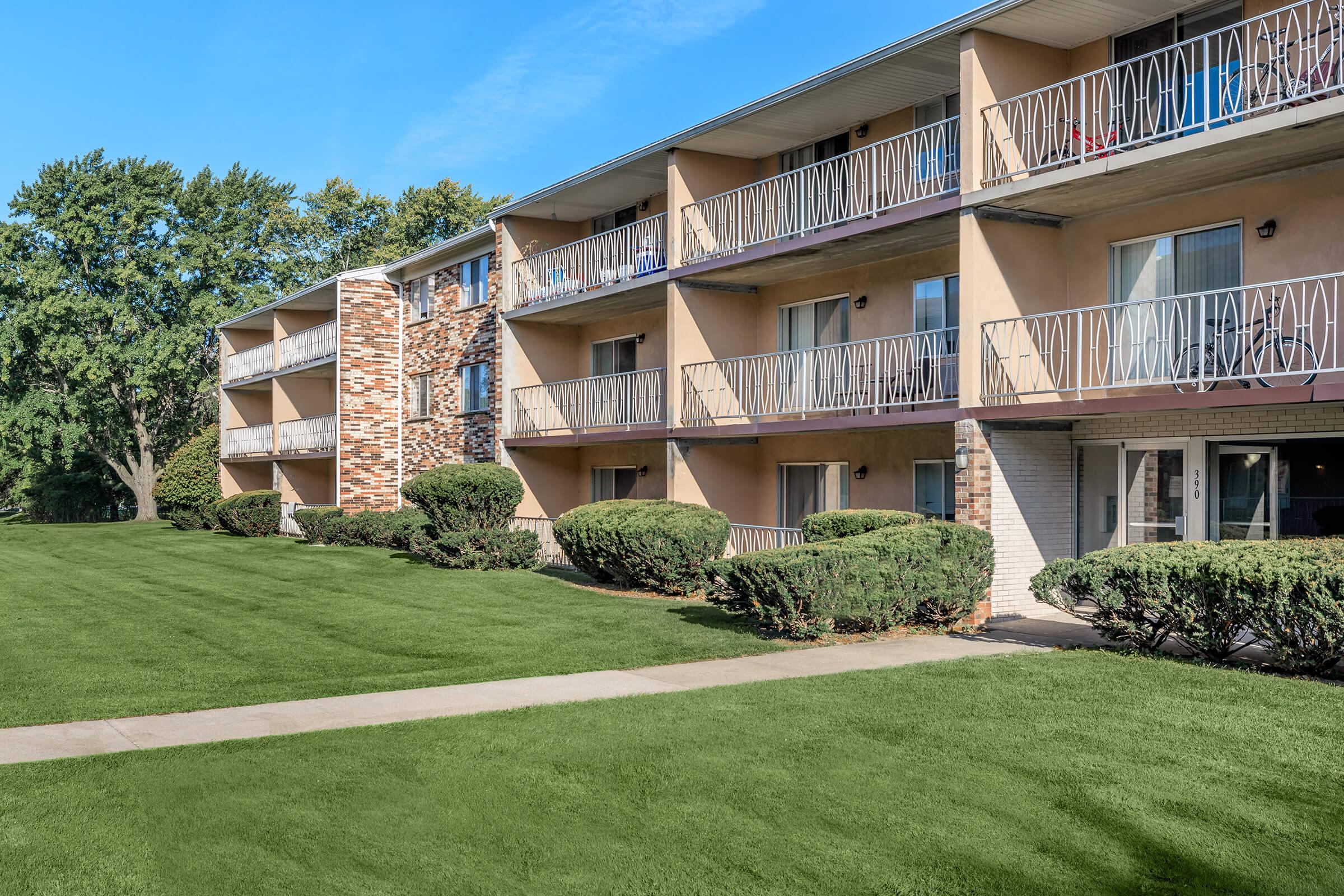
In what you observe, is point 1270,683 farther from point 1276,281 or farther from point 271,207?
point 271,207

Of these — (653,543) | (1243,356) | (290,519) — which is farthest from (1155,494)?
(290,519)

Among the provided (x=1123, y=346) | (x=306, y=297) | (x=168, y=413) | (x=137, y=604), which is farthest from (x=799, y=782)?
(x=168, y=413)

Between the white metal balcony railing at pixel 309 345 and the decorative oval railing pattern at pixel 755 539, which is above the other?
the white metal balcony railing at pixel 309 345

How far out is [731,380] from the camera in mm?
19406

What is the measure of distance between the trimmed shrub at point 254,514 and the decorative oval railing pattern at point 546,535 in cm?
1178

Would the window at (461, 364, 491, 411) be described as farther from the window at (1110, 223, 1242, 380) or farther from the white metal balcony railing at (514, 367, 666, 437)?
the window at (1110, 223, 1242, 380)

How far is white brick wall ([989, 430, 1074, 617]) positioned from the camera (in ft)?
46.4

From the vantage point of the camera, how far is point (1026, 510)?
1434 centimetres

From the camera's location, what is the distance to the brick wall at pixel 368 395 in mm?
30406

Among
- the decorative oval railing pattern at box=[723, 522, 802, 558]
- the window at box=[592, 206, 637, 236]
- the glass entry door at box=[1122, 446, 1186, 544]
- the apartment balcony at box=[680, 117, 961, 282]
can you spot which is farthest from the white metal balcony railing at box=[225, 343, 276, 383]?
the glass entry door at box=[1122, 446, 1186, 544]

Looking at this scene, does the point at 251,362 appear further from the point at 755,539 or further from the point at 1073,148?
the point at 1073,148

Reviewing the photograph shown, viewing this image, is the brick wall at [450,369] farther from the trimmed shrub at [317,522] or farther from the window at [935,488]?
the window at [935,488]

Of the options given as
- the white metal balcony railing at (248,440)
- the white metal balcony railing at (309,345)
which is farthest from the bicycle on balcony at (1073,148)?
the white metal balcony railing at (248,440)

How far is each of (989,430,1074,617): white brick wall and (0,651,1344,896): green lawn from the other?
528 cm
